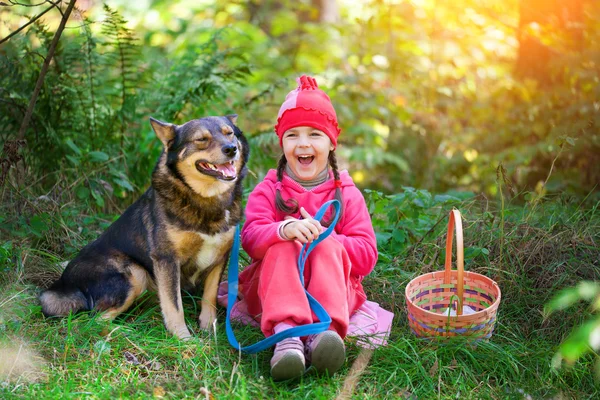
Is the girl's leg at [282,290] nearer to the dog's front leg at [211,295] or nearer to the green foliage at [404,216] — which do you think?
the dog's front leg at [211,295]

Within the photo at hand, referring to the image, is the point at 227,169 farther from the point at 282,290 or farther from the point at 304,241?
the point at 282,290

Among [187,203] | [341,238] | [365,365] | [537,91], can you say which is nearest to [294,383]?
[365,365]

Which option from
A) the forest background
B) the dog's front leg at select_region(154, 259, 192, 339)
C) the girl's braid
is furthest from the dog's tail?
the girl's braid

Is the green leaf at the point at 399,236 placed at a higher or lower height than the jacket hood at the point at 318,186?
lower

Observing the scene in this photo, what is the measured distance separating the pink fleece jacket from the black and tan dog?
0.17 meters

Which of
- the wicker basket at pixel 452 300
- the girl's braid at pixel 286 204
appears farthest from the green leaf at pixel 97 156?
the wicker basket at pixel 452 300

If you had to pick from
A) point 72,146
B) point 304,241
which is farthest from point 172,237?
point 72,146

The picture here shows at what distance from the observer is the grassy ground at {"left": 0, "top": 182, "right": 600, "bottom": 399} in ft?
9.65

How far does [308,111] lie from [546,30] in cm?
388

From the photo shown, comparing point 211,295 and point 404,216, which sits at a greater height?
point 211,295

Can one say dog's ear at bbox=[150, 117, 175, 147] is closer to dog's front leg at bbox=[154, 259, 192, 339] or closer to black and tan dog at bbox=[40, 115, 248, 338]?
black and tan dog at bbox=[40, 115, 248, 338]

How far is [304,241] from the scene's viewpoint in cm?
313

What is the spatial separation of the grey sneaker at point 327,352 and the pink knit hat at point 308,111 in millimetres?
1223

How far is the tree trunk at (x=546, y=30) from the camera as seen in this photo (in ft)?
19.8
